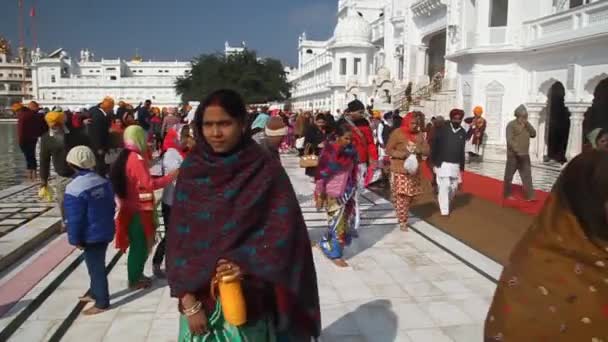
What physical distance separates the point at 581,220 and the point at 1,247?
17.5 ft

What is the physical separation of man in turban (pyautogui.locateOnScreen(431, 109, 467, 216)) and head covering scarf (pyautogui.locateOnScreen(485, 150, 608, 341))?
532 centimetres

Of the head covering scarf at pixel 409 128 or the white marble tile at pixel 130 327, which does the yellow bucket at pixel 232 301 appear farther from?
the head covering scarf at pixel 409 128

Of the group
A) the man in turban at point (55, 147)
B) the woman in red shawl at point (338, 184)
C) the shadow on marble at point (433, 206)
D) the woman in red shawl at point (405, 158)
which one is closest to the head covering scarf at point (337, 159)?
the woman in red shawl at point (338, 184)

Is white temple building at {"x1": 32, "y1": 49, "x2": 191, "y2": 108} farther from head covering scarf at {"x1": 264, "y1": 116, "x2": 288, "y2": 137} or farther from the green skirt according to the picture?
the green skirt

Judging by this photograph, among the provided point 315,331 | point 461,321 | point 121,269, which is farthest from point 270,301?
point 121,269

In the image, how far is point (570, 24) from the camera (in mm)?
12609

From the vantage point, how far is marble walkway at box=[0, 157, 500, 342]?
3.47 m

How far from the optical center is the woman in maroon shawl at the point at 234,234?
1.88 metres

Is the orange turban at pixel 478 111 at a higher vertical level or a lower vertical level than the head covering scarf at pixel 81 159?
higher

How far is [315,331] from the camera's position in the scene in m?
2.05

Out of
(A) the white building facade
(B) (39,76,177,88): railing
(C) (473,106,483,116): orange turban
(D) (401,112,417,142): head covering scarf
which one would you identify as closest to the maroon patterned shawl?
(D) (401,112,417,142): head covering scarf

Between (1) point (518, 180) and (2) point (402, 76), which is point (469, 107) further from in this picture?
(2) point (402, 76)

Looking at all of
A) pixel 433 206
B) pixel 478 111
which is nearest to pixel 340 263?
pixel 433 206

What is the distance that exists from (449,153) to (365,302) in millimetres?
3647
